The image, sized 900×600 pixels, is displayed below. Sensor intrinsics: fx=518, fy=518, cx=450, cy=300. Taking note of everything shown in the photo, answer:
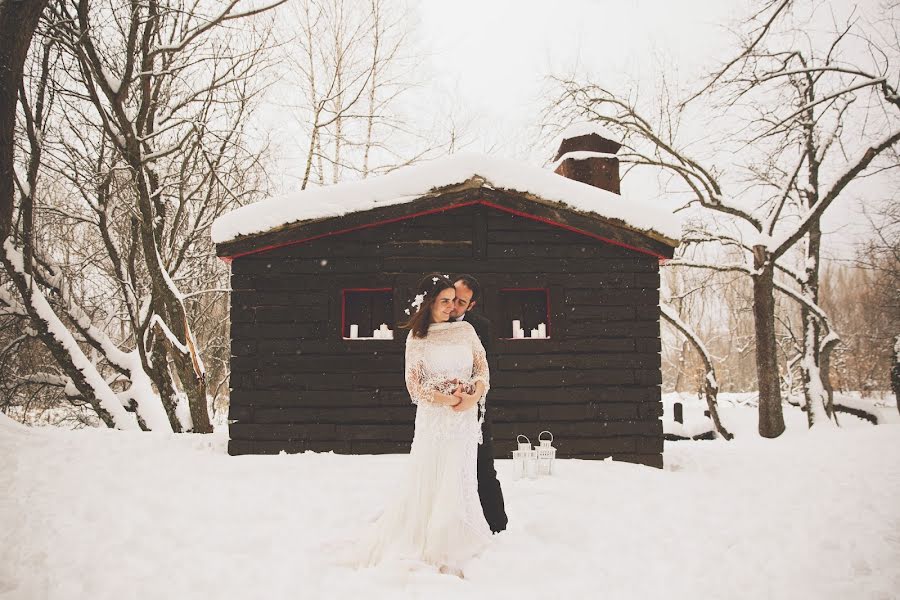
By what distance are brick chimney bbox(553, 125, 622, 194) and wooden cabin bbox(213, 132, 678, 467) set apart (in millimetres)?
2666

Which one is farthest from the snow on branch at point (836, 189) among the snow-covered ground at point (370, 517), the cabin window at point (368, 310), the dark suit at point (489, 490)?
the dark suit at point (489, 490)

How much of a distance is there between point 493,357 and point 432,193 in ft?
8.07

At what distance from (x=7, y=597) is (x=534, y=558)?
3211 mm

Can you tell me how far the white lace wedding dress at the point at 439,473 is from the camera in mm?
3518

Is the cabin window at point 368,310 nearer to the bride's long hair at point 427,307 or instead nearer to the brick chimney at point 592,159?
the bride's long hair at point 427,307

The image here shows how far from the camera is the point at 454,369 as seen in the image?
3725 mm

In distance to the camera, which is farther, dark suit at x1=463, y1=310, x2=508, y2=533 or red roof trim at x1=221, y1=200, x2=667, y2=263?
red roof trim at x1=221, y1=200, x2=667, y2=263

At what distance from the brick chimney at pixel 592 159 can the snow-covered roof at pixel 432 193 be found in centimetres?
272

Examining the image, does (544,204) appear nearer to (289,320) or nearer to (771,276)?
(289,320)

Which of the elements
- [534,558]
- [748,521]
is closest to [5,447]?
[534,558]

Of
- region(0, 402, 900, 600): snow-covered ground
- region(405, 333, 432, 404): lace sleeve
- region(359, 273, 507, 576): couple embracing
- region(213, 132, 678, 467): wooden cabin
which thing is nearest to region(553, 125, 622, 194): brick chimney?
region(213, 132, 678, 467): wooden cabin

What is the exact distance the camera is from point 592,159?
9.81 metres

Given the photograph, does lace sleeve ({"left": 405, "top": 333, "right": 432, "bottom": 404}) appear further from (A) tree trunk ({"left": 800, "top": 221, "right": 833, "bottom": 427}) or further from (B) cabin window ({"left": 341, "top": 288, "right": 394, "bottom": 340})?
(A) tree trunk ({"left": 800, "top": 221, "right": 833, "bottom": 427})

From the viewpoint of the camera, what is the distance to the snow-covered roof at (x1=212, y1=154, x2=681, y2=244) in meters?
7.11
